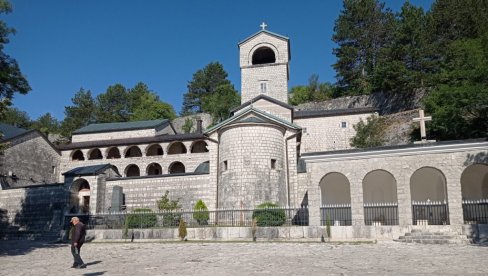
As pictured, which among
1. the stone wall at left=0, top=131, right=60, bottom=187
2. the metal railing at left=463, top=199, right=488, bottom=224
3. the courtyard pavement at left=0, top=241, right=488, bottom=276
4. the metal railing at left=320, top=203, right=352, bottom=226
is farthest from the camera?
the stone wall at left=0, top=131, right=60, bottom=187

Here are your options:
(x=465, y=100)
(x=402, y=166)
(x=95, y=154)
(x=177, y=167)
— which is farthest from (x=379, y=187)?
(x=95, y=154)

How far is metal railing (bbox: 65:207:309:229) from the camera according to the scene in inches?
660

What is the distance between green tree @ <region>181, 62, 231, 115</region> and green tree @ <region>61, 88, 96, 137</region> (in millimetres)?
13303

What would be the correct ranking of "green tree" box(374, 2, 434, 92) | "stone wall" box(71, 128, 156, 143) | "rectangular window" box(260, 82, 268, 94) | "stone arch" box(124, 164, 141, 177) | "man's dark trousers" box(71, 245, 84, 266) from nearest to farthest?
"man's dark trousers" box(71, 245, 84, 266)
"green tree" box(374, 2, 434, 92)
"rectangular window" box(260, 82, 268, 94)
"stone arch" box(124, 164, 141, 177)
"stone wall" box(71, 128, 156, 143)

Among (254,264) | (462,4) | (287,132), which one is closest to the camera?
(254,264)

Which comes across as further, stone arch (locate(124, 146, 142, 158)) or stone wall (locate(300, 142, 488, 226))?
stone arch (locate(124, 146, 142, 158))

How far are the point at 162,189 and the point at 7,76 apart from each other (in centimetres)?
1231

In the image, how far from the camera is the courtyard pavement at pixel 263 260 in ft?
30.0

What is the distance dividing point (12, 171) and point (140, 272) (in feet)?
92.5

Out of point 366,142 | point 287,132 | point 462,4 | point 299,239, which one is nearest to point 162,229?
point 299,239

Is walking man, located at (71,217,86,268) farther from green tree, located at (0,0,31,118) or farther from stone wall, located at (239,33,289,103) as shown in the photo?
stone wall, located at (239,33,289,103)

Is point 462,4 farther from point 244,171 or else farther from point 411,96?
point 244,171

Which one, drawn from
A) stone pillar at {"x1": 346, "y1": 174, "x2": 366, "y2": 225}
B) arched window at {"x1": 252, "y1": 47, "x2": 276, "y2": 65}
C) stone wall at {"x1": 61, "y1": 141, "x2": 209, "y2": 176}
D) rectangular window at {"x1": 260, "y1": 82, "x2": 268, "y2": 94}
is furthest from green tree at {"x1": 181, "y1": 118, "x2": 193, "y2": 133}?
stone pillar at {"x1": 346, "y1": 174, "x2": 366, "y2": 225}

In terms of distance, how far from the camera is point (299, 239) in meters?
15.8
